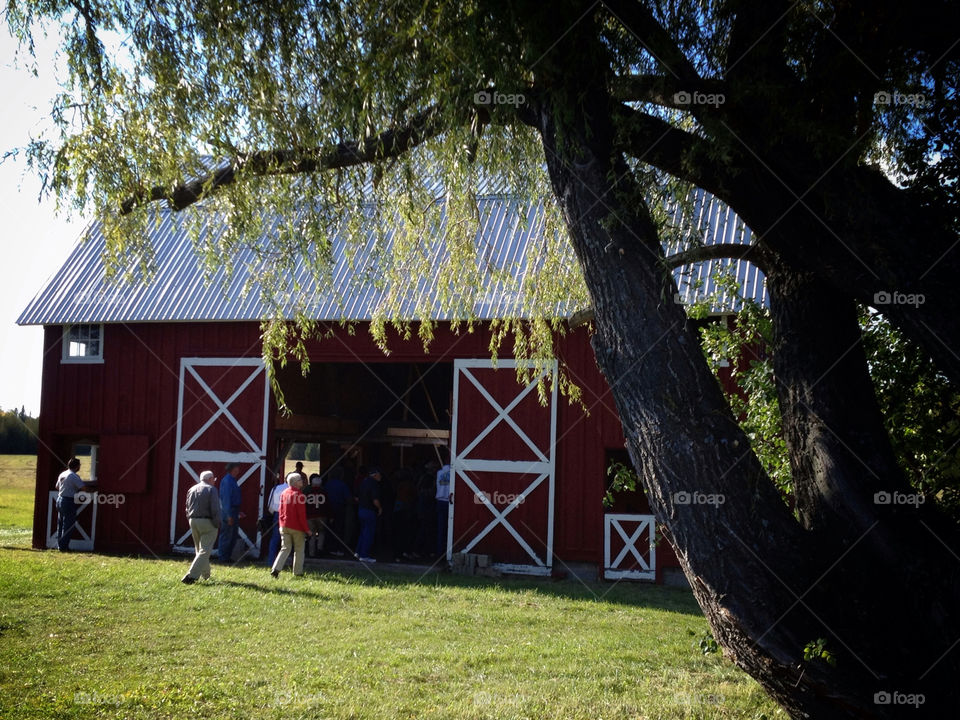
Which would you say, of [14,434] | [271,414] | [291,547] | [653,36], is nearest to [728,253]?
[653,36]

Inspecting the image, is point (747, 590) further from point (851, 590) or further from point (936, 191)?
point (936, 191)

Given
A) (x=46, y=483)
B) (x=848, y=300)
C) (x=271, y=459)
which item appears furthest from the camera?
(x=46, y=483)

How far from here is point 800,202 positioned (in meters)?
4.68

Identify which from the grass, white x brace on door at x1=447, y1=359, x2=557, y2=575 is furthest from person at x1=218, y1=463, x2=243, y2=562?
white x brace on door at x1=447, y1=359, x2=557, y2=575

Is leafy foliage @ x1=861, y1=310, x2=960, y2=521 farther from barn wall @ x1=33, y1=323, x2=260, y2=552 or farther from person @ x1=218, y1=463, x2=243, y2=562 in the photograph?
barn wall @ x1=33, y1=323, x2=260, y2=552

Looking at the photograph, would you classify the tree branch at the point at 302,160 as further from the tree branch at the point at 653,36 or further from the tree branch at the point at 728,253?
the tree branch at the point at 728,253

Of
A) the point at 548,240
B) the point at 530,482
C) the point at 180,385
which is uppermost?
the point at 548,240

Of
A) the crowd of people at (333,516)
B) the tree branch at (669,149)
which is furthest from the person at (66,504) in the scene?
the tree branch at (669,149)

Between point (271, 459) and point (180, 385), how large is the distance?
2181mm

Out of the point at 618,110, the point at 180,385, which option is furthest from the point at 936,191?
the point at 180,385

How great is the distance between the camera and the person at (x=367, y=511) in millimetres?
15086

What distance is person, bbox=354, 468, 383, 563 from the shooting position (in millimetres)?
15086

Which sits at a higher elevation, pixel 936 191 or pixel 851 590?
pixel 936 191

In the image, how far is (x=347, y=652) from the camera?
7.96 meters
